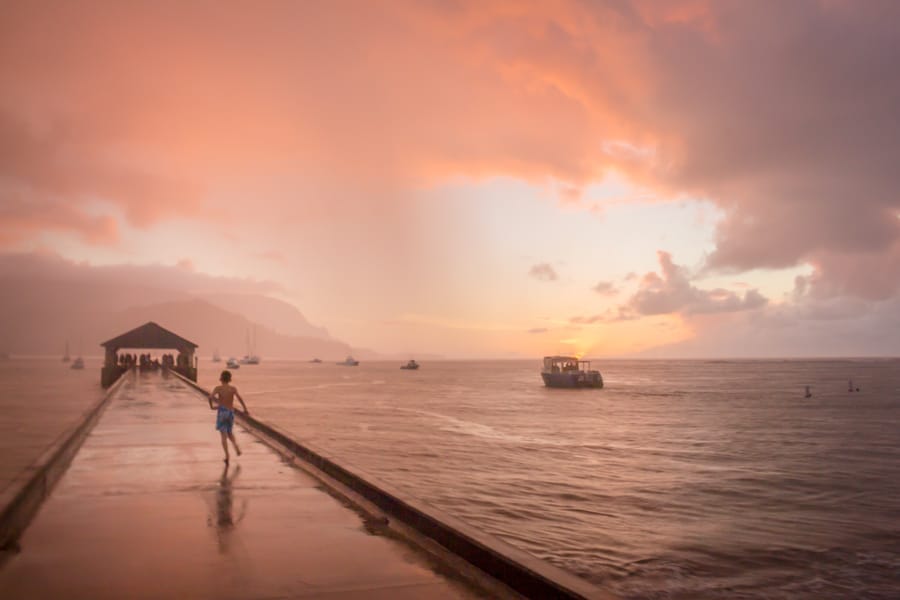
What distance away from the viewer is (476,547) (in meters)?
6.84

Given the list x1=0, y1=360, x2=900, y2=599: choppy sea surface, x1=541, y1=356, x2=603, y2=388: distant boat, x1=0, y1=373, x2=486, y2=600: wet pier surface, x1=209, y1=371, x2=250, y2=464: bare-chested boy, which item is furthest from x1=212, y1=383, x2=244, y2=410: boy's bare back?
x1=541, y1=356, x2=603, y2=388: distant boat

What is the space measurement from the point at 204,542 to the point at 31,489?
3.95 metres

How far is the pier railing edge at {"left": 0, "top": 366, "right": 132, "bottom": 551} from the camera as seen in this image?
7.81 m

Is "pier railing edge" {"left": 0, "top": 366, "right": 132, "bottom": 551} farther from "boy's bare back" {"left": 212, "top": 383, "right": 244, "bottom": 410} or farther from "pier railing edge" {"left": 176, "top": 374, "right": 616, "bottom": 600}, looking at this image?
"pier railing edge" {"left": 176, "top": 374, "right": 616, "bottom": 600}

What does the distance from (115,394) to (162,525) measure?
28.5 m

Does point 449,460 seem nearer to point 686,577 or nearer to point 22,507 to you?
point 686,577

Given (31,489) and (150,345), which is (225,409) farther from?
(150,345)

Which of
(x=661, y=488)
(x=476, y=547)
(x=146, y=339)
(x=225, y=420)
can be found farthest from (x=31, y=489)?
(x=146, y=339)

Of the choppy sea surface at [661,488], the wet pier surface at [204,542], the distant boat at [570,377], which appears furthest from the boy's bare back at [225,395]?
the distant boat at [570,377]

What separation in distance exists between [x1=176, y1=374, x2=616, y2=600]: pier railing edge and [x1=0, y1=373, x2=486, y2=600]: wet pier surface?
0.47 metres

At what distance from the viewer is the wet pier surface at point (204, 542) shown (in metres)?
5.97

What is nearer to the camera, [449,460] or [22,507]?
[22,507]

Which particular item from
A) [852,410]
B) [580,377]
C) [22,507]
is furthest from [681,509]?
[580,377]

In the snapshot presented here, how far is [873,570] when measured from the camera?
12.0 metres
